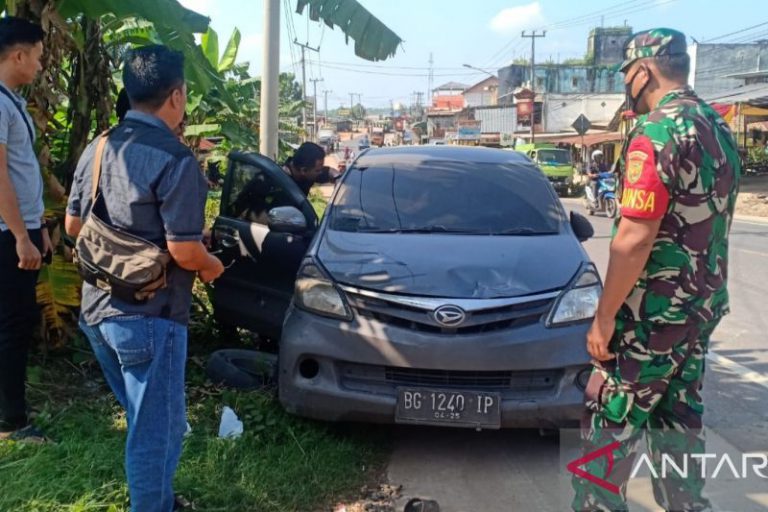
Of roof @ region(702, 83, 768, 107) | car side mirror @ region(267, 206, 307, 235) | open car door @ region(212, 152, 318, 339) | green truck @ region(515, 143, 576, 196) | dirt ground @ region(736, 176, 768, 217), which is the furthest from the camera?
green truck @ region(515, 143, 576, 196)

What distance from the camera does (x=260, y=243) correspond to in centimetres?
452

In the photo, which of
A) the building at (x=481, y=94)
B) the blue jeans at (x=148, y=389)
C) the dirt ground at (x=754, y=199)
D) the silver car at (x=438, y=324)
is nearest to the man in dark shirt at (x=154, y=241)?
the blue jeans at (x=148, y=389)

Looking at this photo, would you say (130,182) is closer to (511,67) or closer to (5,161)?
(5,161)

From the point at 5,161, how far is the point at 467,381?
7.66ft

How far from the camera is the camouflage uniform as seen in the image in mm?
2305

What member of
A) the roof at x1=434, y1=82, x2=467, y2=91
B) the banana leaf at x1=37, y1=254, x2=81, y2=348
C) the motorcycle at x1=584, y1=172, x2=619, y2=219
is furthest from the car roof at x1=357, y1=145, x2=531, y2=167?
the roof at x1=434, y1=82, x2=467, y2=91

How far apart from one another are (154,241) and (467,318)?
1576mm

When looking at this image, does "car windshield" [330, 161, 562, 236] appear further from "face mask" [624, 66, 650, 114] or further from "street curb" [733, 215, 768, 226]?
"street curb" [733, 215, 768, 226]

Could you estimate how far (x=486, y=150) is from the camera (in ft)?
17.3

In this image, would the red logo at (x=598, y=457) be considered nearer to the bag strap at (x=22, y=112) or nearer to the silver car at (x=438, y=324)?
the silver car at (x=438, y=324)

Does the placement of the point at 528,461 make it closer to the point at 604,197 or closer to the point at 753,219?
the point at 604,197

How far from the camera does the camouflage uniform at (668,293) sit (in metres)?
2.30

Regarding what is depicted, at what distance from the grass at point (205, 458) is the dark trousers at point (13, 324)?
20 cm

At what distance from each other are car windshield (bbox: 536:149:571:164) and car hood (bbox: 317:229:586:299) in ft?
81.2
